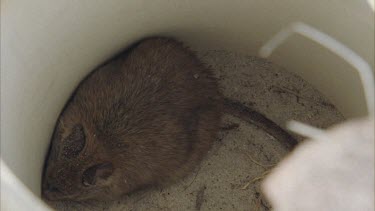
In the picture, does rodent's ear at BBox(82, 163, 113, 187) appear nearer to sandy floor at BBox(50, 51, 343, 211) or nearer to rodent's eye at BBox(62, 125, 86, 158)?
rodent's eye at BBox(62, 125, 86, 158)

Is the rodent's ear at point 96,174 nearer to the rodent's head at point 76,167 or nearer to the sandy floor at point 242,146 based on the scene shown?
the rodent's head at point 76,167

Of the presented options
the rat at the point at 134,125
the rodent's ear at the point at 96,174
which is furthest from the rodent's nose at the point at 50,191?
the rodent's ear at the point at 96,174

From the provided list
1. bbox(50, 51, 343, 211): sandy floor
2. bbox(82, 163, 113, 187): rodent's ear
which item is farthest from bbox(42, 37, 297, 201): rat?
bbox(50, 51, 343, 211): sandy floor

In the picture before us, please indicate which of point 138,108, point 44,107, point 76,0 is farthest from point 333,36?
point 44,107

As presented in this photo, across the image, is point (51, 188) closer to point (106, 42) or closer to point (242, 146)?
point (106, 42)

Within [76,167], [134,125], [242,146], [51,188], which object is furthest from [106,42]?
[242,146]

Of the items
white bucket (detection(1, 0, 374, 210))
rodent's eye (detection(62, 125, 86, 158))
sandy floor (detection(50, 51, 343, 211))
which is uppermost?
white bucket (detection(1, 0, 374, 210))

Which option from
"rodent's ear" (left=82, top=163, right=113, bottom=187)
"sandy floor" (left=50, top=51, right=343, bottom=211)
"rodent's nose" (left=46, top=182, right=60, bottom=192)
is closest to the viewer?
"rodent's ear" (left=82, top=163, right=113, bottom=187)

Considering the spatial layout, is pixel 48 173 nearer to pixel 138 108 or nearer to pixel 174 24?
pixel 138 108
